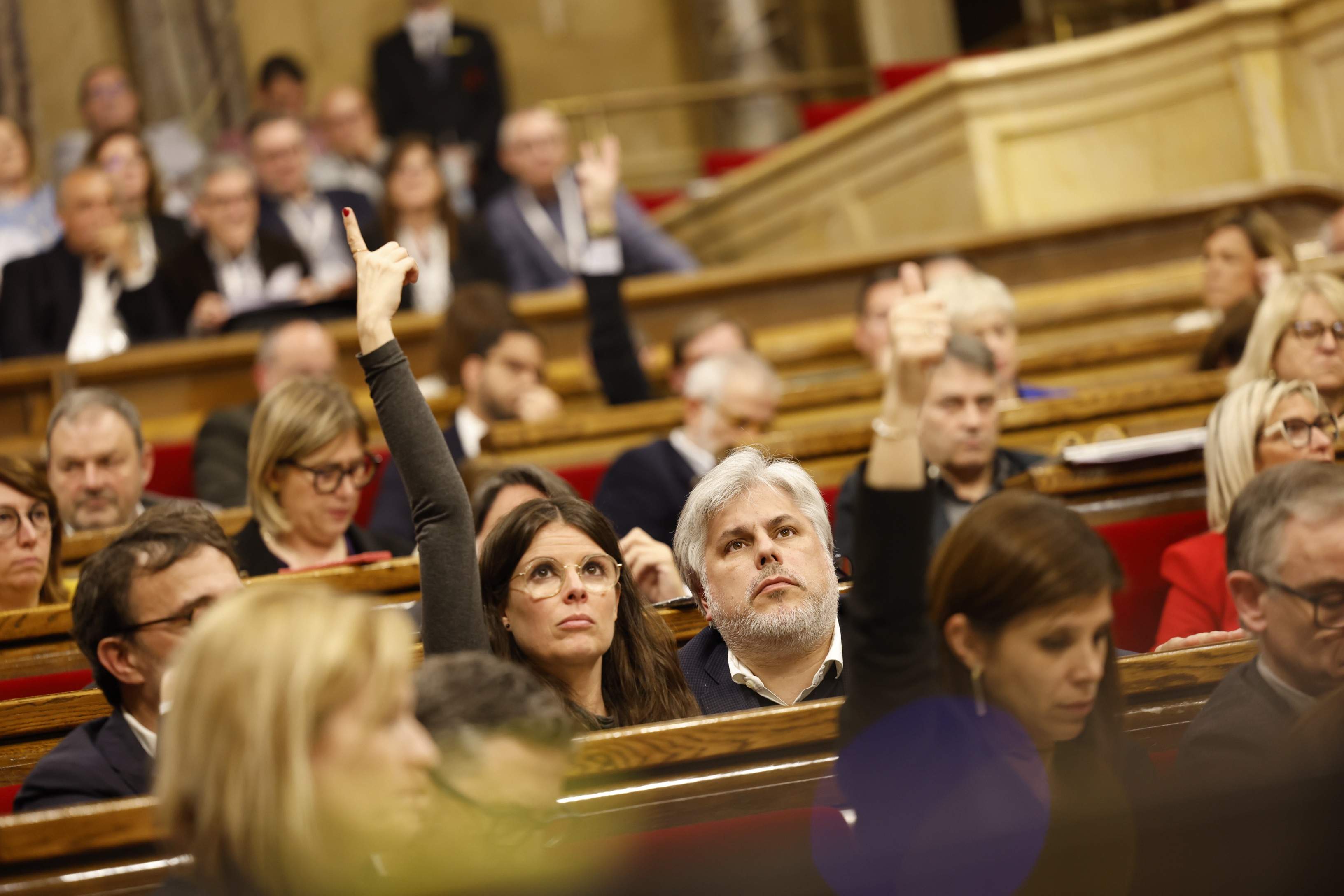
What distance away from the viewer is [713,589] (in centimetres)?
140

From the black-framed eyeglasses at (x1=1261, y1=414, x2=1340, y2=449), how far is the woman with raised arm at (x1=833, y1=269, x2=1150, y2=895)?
2.58 ft

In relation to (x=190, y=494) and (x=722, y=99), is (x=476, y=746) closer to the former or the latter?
(x=190, y=494)

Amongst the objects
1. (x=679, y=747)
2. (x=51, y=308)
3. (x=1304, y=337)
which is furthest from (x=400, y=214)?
(x=679, y=747)

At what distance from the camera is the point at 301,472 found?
182 centimetres

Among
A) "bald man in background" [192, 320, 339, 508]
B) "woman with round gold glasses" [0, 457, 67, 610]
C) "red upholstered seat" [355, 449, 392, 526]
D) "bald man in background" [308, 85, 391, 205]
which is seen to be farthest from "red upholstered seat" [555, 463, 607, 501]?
"bald man in background" [308, 85, 391, 205]

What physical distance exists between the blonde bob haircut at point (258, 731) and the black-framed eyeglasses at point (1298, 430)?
3.97ft

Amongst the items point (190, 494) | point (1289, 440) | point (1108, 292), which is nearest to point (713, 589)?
point (1289, 440)

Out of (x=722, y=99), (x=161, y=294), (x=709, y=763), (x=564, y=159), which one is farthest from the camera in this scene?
(x=722, y=99)

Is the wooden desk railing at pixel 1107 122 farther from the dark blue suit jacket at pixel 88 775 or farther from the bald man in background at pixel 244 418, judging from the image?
the dark blue suit jacket at pixel 88 775

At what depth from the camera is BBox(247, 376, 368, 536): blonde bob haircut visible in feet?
5.91

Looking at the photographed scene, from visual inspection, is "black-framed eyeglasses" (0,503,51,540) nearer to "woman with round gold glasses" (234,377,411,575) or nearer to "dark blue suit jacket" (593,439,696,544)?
"woman with round gold glasses" (234,377,411,575)

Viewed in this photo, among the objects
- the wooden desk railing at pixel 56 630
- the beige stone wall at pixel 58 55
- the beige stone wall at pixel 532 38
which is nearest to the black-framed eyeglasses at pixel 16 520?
the wooden desk railing at pixel 56 630

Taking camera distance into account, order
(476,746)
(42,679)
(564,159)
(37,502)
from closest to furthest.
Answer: (476,746) → (42,679) → (37,502) → (564,159)

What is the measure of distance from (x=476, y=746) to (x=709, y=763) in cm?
18
